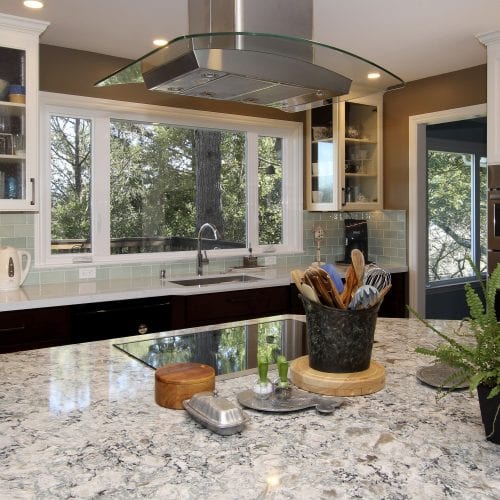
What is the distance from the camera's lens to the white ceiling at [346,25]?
3.00 meters

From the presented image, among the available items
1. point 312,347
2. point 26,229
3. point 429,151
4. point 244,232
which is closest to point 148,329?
point 26,229

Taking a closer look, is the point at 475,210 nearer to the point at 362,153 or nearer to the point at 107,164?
the point at 362,153

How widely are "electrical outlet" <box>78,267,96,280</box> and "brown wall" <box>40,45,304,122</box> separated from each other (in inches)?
46.4

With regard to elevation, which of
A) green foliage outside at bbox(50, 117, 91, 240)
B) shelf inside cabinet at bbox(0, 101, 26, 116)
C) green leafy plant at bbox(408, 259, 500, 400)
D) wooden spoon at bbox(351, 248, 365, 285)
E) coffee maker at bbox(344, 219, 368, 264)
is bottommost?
green leafy plant at bbox(408, 259, 500, 400)

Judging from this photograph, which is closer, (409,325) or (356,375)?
(356,375)

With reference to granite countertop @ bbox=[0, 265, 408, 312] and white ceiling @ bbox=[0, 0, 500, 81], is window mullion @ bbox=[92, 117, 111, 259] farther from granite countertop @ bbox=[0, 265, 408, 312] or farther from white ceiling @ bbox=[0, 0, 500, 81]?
white ceiling @ bbox=[0, 0, 500, 81]

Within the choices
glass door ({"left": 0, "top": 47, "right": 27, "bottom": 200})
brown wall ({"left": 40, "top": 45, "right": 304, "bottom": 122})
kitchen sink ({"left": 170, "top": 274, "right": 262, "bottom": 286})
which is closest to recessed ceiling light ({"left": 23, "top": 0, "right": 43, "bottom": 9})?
glass door ({"left": 0, "top": 47, "right": 27, "bottom": 200})

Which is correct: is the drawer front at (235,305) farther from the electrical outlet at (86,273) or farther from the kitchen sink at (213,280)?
the electrical outlet at (86,273)

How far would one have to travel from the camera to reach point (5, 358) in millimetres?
1909

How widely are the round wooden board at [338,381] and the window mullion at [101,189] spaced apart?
2702mm

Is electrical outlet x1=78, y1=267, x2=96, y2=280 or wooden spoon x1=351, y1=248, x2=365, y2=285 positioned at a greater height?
wooden spoon x1=351, y1=248, x2=365, y2=285

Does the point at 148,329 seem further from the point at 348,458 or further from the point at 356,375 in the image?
the point at 348,458

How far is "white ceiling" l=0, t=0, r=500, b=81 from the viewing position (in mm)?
3000

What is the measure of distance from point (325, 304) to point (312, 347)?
131 mm
